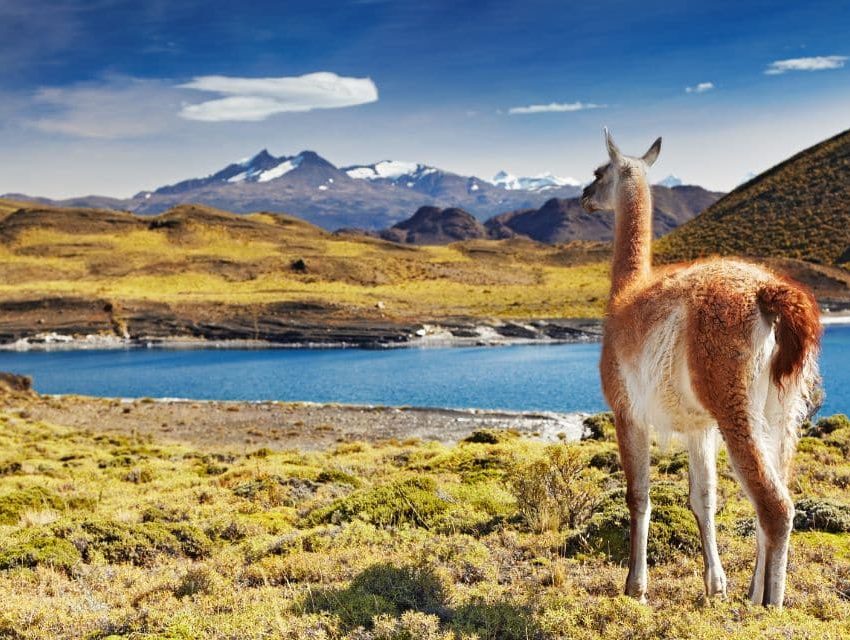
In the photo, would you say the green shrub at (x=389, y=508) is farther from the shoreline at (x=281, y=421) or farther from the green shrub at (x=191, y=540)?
the shoreline at (x=281, y=421)

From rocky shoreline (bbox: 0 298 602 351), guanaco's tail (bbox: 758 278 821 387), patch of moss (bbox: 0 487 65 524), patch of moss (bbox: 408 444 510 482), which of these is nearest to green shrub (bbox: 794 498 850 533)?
guanaco's tail (bbox: 758 278 821 387)

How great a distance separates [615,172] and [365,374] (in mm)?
41493

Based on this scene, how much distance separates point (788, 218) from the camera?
75.1 meters

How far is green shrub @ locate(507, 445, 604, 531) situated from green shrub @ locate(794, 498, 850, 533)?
226 centimetres

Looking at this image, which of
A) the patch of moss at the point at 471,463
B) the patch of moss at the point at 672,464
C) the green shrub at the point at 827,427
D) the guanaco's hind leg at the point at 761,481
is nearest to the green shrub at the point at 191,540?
the patch of moss at the point at 471,463

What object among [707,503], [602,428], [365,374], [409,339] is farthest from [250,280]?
[707,503]

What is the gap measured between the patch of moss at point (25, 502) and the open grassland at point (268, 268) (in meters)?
60.6

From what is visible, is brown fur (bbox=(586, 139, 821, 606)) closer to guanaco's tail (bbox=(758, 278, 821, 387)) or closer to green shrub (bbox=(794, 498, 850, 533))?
guanaco's tail (bbox=(758, 278, 821, 387))

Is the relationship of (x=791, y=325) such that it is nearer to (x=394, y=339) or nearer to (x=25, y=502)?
(x=25, y=502)

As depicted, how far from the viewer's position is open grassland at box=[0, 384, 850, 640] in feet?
16.2

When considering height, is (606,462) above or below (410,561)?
below

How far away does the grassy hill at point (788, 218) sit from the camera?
69812 mm

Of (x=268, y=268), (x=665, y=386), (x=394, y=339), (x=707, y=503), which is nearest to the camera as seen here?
(x=665, y=386)

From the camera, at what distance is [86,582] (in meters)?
6.79
